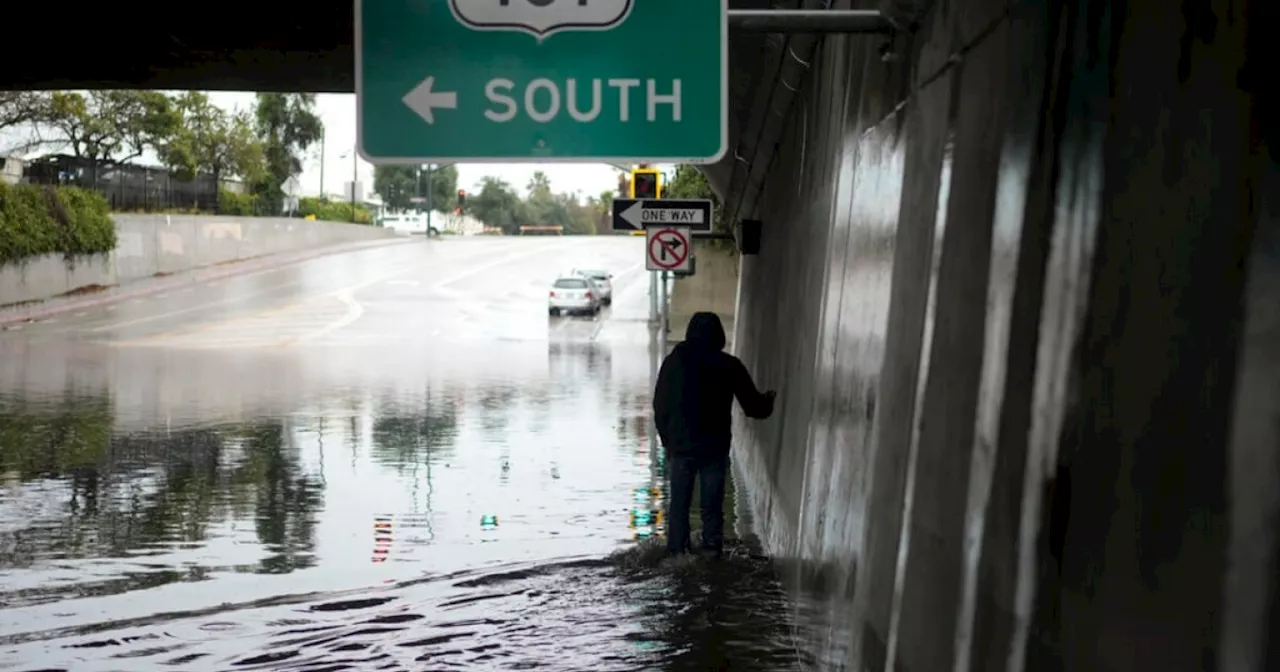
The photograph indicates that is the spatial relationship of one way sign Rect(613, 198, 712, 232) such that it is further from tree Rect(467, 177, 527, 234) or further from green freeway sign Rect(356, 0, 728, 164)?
tree Rect(467, 177, 527, 234)

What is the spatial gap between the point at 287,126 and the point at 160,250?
1498 inches

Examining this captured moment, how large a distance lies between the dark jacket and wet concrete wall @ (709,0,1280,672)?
3001 mm

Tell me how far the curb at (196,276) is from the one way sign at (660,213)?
1103 inches

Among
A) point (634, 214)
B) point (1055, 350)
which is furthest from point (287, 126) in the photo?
point (1055, 350)

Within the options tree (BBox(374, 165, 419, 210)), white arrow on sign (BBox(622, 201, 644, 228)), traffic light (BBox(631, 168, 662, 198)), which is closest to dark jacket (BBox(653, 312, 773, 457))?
white arrow on sign (BBox(622, 201, 644, 228))

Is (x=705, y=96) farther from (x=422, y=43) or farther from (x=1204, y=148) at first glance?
(x=1204, y=148)

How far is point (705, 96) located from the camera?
21.4ft

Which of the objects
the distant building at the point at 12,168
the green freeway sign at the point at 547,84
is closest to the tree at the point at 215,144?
the distant building at the point at 12,168

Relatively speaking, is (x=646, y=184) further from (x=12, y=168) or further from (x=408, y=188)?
→ (x=408, y=188)

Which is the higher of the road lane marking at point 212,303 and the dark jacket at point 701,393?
the dark jacket at point 701,393

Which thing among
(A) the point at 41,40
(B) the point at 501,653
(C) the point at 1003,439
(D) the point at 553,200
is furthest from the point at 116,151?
(D) the point at 553,200

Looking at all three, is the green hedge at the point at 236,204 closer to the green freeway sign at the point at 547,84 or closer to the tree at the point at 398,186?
the green freeway sign at the point at 547,84

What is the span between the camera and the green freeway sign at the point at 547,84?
6.50 metres

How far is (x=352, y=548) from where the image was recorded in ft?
36.4
